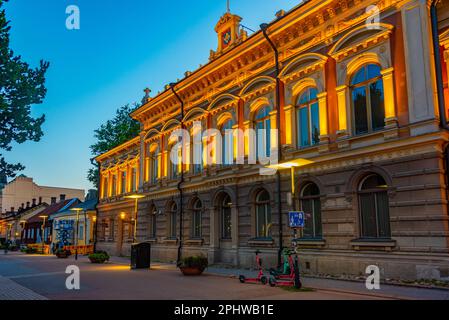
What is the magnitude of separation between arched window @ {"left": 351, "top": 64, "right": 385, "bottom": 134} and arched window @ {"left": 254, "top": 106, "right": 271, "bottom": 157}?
4991 millimetres

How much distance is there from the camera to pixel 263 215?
19688mm

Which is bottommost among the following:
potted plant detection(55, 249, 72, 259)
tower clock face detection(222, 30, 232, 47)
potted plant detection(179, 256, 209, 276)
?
potted plant detection(55, 249, 72, 259)

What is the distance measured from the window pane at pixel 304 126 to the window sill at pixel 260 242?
4606 mm

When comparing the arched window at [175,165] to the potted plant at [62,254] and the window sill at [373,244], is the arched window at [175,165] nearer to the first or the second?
the potted plant at [62,254]

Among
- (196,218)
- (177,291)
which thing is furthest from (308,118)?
(196,218)

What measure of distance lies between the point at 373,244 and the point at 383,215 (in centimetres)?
110

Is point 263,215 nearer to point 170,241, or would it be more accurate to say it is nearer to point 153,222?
point 170,241

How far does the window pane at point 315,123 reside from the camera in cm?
1725

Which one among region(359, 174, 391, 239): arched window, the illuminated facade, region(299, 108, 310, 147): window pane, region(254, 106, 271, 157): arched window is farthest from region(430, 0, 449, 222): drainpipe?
region(254, 106, 271, 157): arched window

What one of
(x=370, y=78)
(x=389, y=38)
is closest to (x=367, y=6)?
(x=389, y=38)

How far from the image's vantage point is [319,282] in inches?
554

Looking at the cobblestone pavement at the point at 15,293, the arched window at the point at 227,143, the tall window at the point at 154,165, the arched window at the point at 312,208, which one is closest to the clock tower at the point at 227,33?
the arched window at the point at 227,143

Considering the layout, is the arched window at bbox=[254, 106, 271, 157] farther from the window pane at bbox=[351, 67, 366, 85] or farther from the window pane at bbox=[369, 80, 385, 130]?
the window pane at bbox=[369, 80, 385, 130]

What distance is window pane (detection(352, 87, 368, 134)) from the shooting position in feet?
51.0
